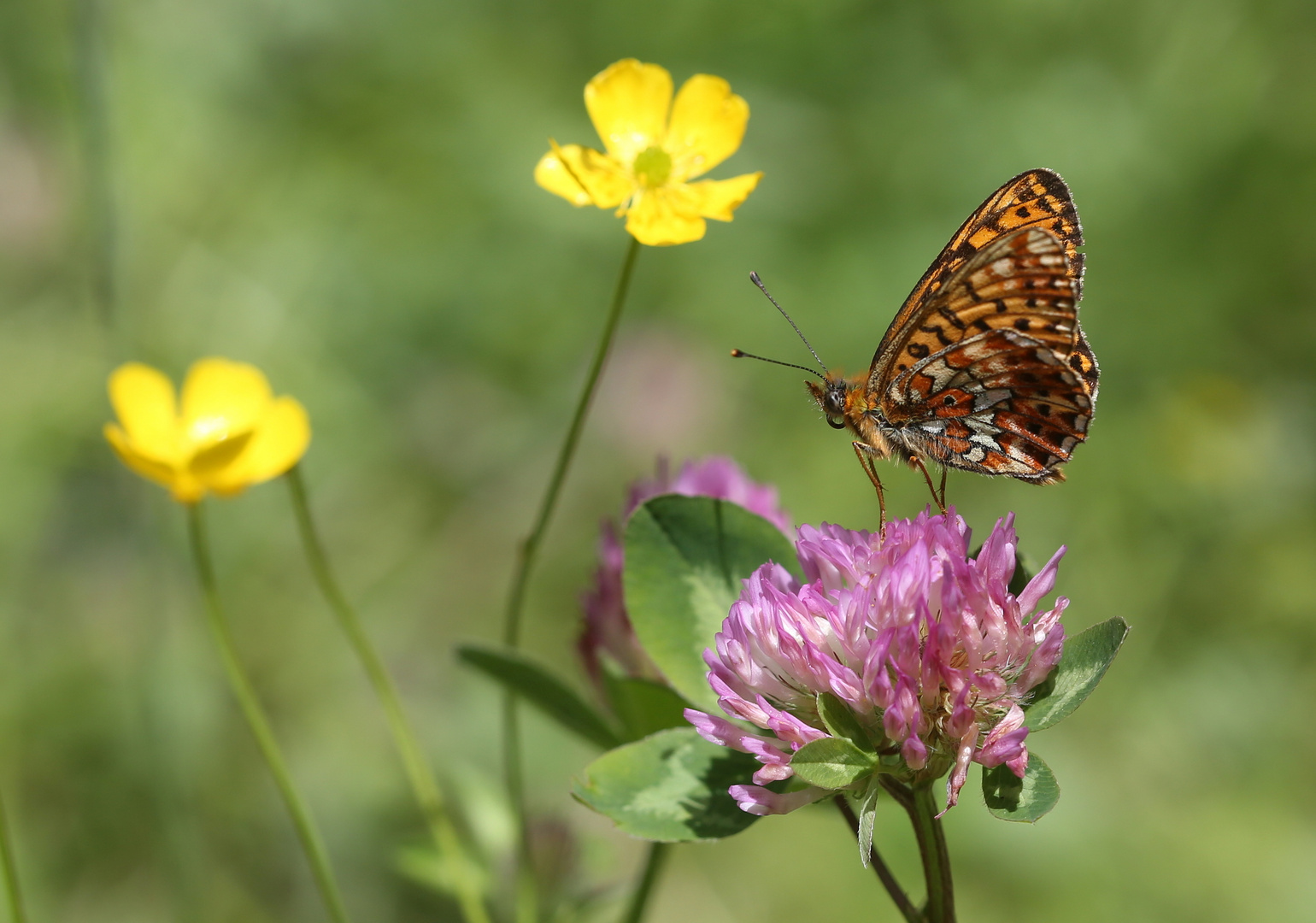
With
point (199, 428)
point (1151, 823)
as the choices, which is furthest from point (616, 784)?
point (1151, 823)

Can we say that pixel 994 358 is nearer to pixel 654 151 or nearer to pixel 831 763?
pixel 654 151

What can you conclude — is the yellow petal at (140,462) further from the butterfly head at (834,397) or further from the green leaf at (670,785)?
the butterfly head at (834,397)

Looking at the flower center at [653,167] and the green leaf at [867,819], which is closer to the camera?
the green leaf at [867,819]

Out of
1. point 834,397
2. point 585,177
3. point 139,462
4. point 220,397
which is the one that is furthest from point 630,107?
point 139,462

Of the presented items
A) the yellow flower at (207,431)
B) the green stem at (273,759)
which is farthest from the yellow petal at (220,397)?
the green stem at (273,759)

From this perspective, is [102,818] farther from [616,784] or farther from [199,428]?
[616,784]

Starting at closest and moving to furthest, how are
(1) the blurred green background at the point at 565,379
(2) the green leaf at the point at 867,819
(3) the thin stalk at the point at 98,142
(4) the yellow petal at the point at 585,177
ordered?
(2) the green leaf at the point at 867,819 → (4) the yellow petal at the point at 585,177 → (3) the thin stalk at the point at 98,142 → (1) the blurred green background at the point at 565,379
